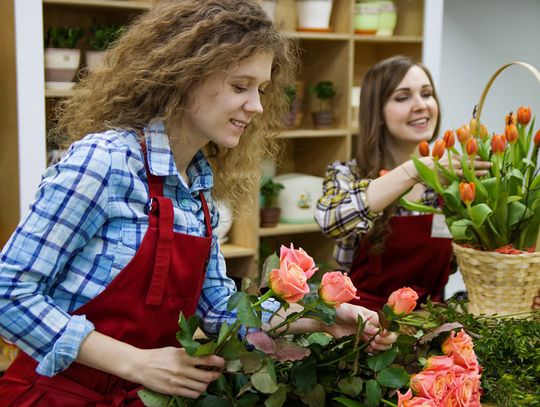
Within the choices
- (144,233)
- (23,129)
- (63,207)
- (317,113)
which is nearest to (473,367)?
(144,233)

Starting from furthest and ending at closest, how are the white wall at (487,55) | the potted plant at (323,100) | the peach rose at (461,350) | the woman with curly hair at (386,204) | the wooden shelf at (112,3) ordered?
the white wall at (487,55) < the potted plant at (323,100) < the wooden shelf at (112,3) < the woman with curly hair at (386,204) < the peach rose at (461,350)

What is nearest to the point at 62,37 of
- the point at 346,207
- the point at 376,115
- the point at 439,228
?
the point at 376,115

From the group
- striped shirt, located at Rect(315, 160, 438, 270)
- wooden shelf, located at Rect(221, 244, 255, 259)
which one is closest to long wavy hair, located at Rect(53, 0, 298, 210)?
striped shirt, located at Rect(315, 160, 438, 270)

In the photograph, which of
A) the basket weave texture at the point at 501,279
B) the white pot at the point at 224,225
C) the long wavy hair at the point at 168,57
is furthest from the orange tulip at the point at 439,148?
the white pot at the point at 224,225

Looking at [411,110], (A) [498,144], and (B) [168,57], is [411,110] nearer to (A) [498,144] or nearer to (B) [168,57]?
(A) [498,144]

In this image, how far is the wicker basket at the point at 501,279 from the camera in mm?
1744

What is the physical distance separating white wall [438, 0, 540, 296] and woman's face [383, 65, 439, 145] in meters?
1.62

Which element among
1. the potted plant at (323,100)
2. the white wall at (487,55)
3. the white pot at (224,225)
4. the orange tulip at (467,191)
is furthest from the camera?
the white wall at (487,55)

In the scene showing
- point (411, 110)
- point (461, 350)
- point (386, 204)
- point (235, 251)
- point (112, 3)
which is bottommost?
point (235, 251)

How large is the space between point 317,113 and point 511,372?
2140mm

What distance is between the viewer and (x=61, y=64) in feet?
9.25

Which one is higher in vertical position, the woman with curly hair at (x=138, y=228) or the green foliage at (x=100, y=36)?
the green foliage at (x=100, y=36)

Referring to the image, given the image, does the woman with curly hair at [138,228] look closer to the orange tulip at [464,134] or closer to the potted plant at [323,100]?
the orange tulip at [464,134]

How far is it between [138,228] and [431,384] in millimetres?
505
